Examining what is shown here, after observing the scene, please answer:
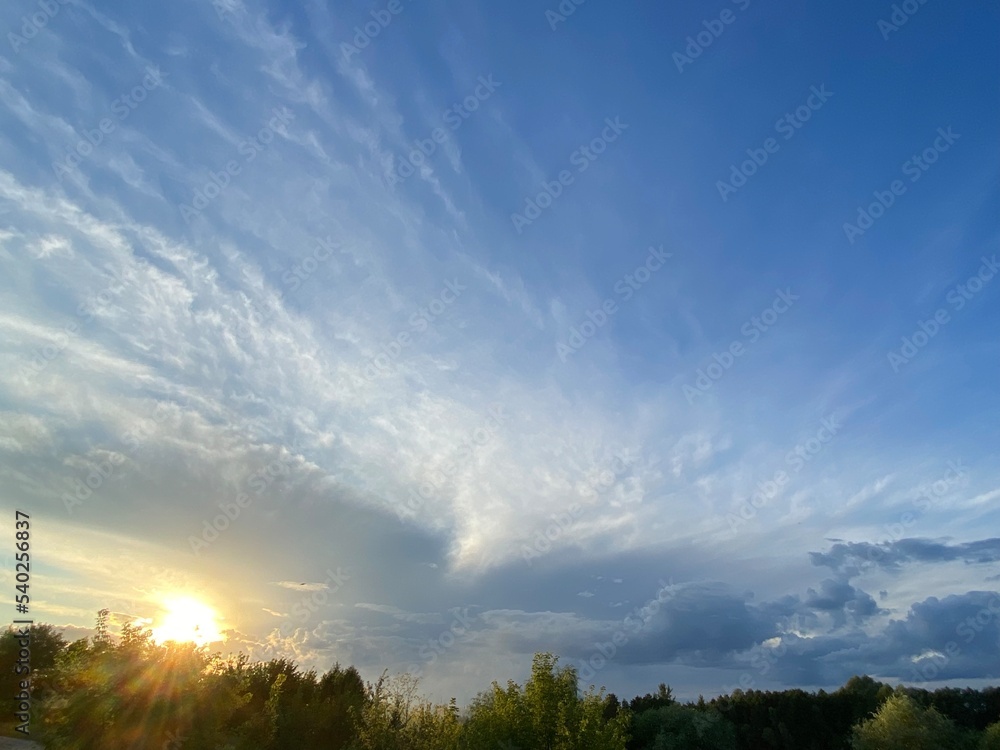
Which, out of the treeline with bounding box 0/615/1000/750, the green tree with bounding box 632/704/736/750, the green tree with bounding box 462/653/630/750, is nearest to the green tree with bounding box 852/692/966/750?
the treeline with bounding box 0/615/1000/750

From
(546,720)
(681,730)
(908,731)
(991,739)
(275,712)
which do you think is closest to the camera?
(546,720)

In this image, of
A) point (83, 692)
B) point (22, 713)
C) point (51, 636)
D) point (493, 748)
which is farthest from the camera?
point (51, 636)

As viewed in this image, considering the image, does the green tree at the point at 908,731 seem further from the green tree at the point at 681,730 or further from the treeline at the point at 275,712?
the green tree at the point at 681,730

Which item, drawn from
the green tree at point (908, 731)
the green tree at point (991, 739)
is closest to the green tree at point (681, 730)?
the green tree at point (908, 731)

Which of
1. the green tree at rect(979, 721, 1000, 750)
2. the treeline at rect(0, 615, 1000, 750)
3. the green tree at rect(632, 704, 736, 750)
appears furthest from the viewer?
the green tree at rect(632, 704, 736, 750)

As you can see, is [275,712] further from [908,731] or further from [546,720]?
[908,731]

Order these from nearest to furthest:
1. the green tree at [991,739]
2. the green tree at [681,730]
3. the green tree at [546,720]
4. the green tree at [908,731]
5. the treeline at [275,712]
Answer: the treeline at [275,712] < the green tree at [546,720] < the green tree at [908,731] < the green tree at [991,739] < the green tree at [681,730]

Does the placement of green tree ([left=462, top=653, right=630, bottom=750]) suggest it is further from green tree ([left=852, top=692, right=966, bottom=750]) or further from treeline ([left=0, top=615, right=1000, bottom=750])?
green tree ([left=852, top=692, right=966, bottom=750])

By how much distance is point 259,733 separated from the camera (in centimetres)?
5156

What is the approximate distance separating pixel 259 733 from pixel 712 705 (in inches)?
3862

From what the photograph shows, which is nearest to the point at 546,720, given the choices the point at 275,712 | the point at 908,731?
the point at 275,712

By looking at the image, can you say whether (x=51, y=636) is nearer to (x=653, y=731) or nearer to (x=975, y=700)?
(x=653, y=731)

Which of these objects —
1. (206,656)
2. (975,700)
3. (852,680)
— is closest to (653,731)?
(852,680)

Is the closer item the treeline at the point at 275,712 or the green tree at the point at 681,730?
the treeline at the point at 275,712
